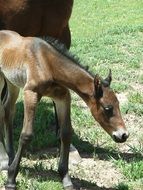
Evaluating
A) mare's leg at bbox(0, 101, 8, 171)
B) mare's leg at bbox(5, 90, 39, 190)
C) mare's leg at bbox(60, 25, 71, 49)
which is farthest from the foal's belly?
mare's leg at bbox(60, 25, 71, 49)

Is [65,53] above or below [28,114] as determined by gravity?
above

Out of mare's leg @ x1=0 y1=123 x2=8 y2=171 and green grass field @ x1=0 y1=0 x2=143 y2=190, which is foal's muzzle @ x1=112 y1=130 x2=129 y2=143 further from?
mare's leg @ x1=0 y1=123 x2=8 y2=171

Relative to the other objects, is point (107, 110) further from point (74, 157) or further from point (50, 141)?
point (50, 141)

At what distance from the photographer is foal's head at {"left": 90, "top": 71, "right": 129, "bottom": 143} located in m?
3.94

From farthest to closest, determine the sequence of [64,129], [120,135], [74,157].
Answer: [74,157] → [64,129] → [120,135]

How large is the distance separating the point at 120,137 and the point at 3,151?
1.44m

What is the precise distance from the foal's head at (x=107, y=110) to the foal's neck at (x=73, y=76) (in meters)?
0.11

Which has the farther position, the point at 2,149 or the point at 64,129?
the point at 2,149

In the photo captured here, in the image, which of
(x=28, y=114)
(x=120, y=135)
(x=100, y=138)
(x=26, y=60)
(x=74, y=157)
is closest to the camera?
(x=120, y=135)

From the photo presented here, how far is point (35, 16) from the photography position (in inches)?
193

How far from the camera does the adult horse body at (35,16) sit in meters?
4.86

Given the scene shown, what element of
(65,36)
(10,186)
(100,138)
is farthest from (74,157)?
(65,36)

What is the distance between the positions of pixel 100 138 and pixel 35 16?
1.57 meters

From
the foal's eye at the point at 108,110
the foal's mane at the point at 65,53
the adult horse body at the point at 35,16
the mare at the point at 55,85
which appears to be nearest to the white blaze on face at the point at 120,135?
the mare at the point at 55,85
